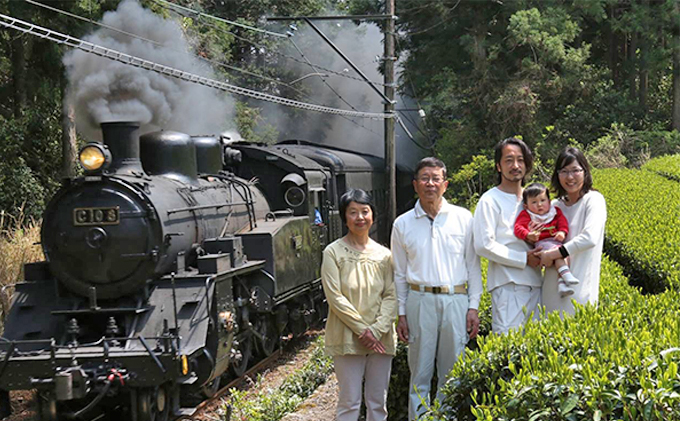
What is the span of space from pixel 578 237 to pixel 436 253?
927 millimetres

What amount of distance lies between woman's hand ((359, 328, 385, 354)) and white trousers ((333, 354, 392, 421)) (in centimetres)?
14

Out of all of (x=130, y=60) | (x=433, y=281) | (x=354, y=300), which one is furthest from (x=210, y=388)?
(x=433, y=281)

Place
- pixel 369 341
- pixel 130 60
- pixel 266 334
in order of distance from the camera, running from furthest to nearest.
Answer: pixel 266 334
pixel 130 60
pixel 369 341

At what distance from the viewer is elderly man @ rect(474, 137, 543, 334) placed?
4871 millimetres

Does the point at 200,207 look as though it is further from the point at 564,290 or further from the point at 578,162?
the point at 564,290

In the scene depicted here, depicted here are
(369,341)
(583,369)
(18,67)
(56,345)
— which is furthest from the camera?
(18,67)

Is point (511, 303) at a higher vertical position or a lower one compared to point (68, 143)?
lower

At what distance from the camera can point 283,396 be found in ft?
23.7

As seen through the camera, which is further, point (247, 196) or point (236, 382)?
point (247, 196)

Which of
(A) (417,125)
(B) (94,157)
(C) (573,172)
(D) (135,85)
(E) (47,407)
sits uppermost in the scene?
(D) (135,85)

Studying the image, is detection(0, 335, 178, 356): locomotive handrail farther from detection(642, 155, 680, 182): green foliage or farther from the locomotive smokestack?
detection(642, 155, 680, 182): green foliage

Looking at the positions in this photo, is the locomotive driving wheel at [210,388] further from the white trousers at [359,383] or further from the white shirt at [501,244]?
the white shirt at [501,244]

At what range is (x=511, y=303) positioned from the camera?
4926mm

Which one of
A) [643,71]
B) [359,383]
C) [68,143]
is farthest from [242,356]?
[643,71]
